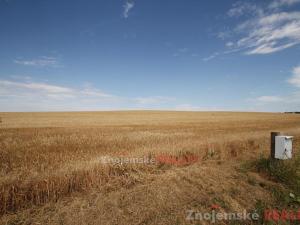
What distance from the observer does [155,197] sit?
5.31 m

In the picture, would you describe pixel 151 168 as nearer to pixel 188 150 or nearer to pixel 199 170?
pixel 199 170

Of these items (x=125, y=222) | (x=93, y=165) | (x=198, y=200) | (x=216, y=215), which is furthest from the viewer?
(x=93, y=165)

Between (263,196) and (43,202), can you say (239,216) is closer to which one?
(263,196)

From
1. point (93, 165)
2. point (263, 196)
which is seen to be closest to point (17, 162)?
point (93, 165)

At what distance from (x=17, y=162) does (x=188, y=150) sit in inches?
274

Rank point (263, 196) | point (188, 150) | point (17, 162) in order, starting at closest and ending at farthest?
point (263, 196)
point (17, 162)
point (188, 150)

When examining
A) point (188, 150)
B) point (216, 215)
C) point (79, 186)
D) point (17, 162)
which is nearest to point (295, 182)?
point (216, 215)

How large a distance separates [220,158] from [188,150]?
148cm

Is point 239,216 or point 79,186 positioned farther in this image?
point 79,186

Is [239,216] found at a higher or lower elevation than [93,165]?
lower

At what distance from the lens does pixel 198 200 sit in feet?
17.1

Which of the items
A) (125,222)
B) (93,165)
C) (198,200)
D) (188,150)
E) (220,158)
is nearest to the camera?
(125,222)

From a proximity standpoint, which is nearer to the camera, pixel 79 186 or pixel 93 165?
pixel 79 186

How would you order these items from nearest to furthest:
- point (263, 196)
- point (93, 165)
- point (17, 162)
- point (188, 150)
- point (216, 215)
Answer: point (216, 215) < point (263, 196) < point (93, 165) < point (17, 162) < point (188, 150)
